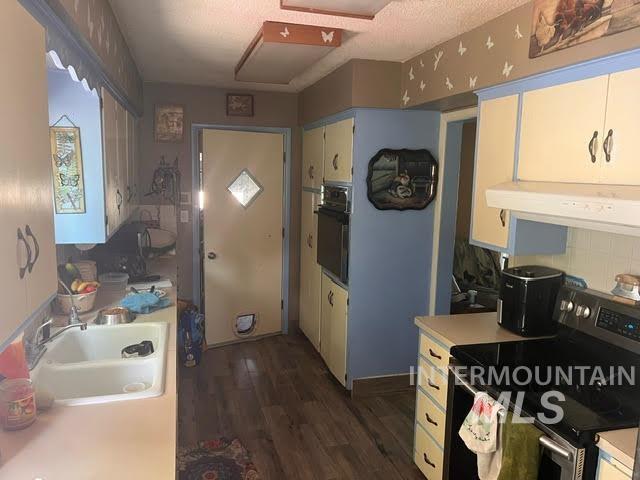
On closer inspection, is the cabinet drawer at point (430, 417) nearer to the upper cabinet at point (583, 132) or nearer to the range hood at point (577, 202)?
the range hood at point (577, 202)

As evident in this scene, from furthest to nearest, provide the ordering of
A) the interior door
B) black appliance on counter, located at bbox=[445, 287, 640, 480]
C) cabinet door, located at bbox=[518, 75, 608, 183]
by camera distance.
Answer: the interior door, cabinet door, located at bbox=[518, 75, 608, 183], black appliance on counter, located at bbox=[445, 287, 640, 480]

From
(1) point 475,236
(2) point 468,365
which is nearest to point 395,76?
(1) point 475,236

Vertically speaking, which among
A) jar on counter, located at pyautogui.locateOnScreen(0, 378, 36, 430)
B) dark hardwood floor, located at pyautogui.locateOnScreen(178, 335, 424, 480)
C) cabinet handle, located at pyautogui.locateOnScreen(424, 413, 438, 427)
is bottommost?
dark hardwood floor, located at pyautogui.locateOnScreen(178, 335, 424, 480)

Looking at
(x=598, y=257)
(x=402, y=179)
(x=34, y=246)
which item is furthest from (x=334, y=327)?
(x=34, y=246)

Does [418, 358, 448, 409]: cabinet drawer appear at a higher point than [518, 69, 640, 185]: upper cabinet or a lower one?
lower

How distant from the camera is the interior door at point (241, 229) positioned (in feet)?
14.1

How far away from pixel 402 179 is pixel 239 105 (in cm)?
189

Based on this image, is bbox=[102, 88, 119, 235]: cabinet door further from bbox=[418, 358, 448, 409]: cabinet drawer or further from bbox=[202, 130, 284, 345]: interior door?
bbox=[202, 130, 284, 345]: interior door

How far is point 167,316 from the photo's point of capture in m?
2.48

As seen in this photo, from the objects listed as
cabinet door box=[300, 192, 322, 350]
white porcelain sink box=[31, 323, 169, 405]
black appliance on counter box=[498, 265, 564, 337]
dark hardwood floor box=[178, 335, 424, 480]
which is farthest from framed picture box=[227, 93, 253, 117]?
black appliance on counter box=[498, 265, 564, 337]

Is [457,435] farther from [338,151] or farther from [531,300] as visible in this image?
[338,151]

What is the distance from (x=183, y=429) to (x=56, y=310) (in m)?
1.12

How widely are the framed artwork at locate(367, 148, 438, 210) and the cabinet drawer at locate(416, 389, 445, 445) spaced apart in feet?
4.30

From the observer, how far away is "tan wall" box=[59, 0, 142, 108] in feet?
5.08
